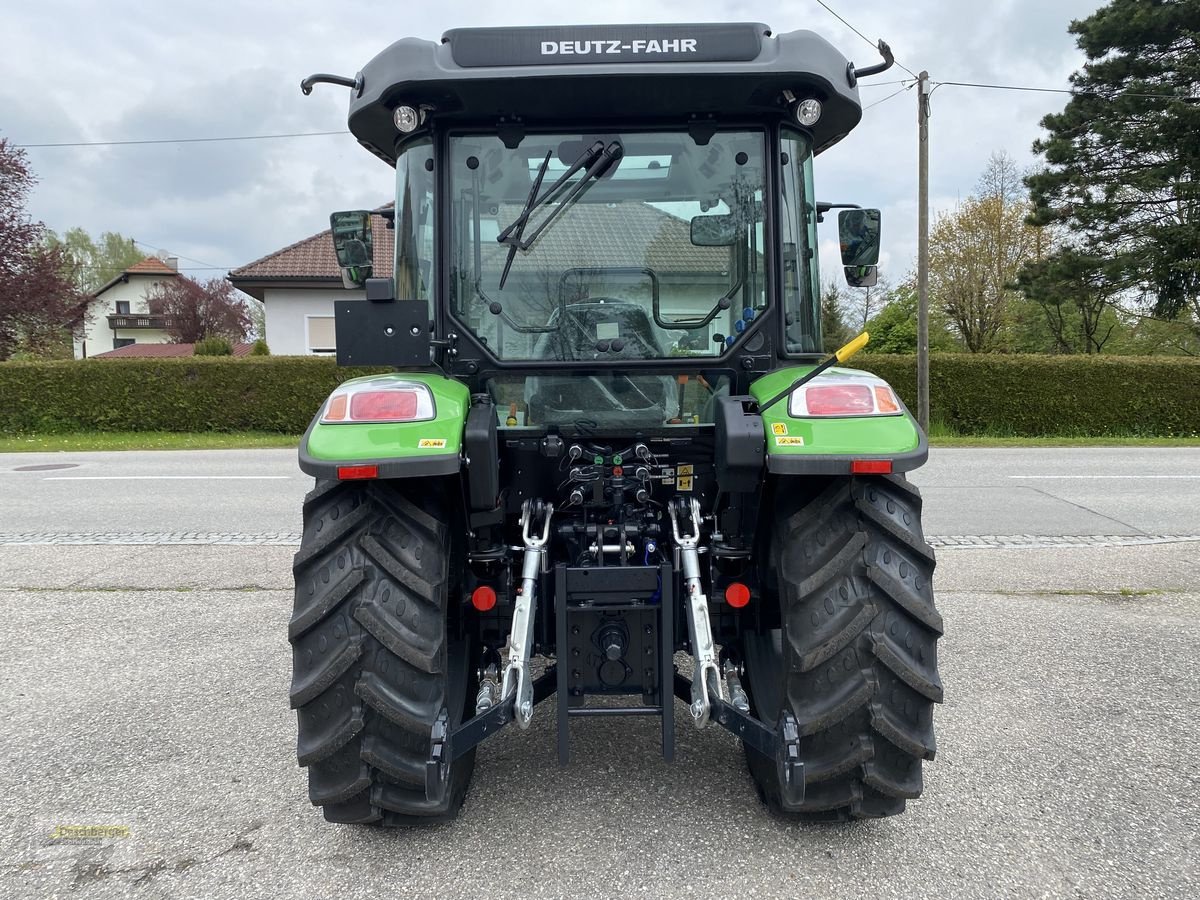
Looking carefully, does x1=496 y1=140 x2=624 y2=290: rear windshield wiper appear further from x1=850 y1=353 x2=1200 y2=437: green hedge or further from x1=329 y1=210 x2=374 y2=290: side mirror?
x1=850 y1=353 x2=1200 y2=437: green hedge

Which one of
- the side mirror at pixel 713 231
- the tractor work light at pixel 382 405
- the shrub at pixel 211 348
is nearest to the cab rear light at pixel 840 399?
the side mirror at pixel 713 231

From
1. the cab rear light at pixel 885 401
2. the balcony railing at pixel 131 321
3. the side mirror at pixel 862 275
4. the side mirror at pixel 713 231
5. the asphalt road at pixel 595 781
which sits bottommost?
the asphalt road at pixel 595 781

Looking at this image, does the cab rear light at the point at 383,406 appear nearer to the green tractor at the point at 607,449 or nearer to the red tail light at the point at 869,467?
the green tractor at the point at 607,449

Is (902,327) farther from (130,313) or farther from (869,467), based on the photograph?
(130,313)

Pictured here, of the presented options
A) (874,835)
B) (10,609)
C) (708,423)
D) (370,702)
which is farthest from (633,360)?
(10,609)

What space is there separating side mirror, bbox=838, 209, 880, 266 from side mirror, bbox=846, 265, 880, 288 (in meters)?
0.02

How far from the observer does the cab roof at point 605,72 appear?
8.44ft

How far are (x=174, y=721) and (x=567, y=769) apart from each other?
1732 mm

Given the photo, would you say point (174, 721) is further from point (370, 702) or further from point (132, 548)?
point (132, 548)

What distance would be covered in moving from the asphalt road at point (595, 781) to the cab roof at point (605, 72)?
88.9 inches

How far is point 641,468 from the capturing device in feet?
9.19

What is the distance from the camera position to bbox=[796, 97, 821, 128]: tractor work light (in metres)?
2.71

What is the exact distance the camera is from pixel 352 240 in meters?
3.42

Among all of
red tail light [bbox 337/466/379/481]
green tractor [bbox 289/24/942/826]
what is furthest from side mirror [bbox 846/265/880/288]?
red tail light [bbox 337/466/379/481]
